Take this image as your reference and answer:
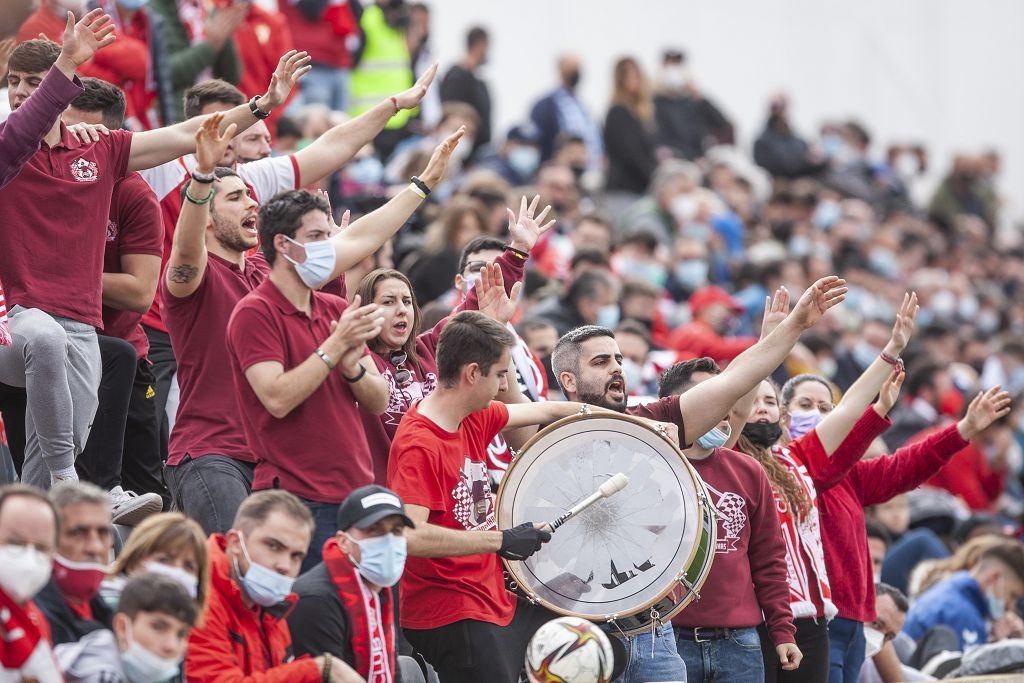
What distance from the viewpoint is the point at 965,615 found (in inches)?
398

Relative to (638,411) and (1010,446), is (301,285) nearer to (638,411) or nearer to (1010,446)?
(638,411)

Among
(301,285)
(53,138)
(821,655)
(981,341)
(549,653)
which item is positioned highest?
(53,138)

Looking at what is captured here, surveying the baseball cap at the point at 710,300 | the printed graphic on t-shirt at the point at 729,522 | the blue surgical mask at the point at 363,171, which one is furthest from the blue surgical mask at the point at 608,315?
the printed graphic on t-shirt at the point at 729,522

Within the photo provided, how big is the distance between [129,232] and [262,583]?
2.36 meters

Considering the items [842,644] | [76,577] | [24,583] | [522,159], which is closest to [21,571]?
[24,583]

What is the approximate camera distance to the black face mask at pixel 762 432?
7.89 metres

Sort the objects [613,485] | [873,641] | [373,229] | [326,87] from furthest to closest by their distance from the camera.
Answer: [326,87]
[873,641]
[613,485]
[373,229]

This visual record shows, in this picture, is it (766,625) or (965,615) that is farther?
(965,615)

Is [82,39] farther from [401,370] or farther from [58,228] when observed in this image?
[401,370]

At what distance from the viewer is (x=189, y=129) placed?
265 inches

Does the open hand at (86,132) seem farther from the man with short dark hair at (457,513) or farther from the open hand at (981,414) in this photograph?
the open hand at (981,414)

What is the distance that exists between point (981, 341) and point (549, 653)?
1340 centimetres

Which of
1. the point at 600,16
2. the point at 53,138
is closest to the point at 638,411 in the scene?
the point at 53,138

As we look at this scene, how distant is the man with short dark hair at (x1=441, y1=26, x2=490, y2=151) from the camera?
53.6 feet
